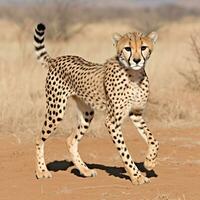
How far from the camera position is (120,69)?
23.4 ft

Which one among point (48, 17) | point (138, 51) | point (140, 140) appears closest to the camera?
point (138, 51)

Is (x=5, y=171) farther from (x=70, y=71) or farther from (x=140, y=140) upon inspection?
(x=140, y=140)

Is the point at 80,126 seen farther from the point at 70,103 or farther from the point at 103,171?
the point at 70,103

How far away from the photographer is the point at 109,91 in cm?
713

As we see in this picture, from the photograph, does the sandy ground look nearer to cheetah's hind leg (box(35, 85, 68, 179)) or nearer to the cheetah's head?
cheetah's hind leg (box(35, 85, 68, 179))

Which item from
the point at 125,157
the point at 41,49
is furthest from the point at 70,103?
the point at 125,157

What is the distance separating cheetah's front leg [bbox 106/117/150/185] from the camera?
691 cm

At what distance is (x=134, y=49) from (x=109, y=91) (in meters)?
0.52

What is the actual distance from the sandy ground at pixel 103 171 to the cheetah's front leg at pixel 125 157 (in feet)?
0.27

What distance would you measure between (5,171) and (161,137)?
8.08ft

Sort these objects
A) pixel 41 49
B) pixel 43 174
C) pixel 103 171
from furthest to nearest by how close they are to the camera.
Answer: pixel 41 49 → pixel 103 171 → pixel 43 174

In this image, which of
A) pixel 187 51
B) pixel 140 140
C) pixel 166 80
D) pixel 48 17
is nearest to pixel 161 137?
pixel 140 140

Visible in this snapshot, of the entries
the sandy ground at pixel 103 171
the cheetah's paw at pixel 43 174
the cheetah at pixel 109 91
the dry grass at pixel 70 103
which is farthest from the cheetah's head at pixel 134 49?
the dry grass at pixel 70 103

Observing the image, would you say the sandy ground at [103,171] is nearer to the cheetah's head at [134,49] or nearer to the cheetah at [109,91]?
the cheetah at [109,91]
